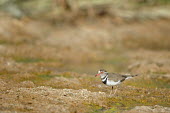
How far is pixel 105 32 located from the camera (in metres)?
55.4

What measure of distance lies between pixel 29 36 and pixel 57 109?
121ft

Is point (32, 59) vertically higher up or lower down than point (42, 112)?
higher up

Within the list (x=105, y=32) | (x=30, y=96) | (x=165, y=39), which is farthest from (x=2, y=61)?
(x=165, y=39)

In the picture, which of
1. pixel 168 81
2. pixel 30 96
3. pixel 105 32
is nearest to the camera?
pixel 30 96

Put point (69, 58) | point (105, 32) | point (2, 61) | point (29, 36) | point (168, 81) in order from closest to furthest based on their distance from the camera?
point (168, 81), point (2, 61), point (69, 58), point (29, 36), point (105, 32)

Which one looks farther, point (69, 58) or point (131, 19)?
point (131, 19)

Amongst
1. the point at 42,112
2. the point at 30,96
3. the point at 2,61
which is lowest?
the point at 42,112

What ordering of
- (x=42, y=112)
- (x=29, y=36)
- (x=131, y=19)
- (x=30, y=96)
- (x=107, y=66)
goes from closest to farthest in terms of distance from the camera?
(x=42, y=112)
(x=30, y=96)
(x=107, y=66)
(x=29, y=36)
(x=131, y=19)

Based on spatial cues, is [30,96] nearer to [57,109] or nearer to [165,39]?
[57,109]

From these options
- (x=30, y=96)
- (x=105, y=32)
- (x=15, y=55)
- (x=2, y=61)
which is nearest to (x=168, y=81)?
(x=30, y=96)

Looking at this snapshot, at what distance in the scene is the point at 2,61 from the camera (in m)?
32.5

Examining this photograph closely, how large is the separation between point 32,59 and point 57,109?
23.8 m

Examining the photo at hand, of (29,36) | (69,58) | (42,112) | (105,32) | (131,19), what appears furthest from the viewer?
(131,19)

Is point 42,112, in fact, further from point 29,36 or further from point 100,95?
point 29,36
